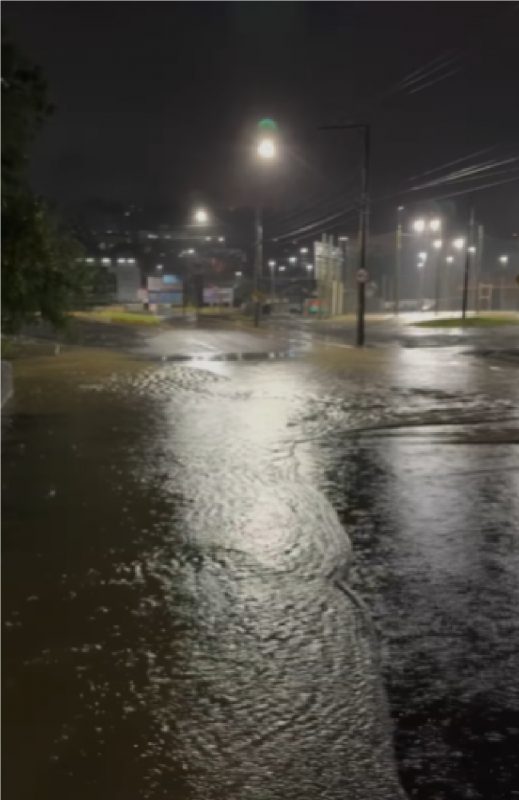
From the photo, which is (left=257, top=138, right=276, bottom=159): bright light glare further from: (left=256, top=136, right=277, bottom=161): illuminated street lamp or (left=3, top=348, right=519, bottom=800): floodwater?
(left=3, top=348, right=519, bottom=800): floodwater

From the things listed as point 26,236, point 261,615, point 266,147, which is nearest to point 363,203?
point 266,147

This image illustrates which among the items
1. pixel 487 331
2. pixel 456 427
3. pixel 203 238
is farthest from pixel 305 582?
pixel 203 238

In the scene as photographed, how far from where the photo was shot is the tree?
10352mm

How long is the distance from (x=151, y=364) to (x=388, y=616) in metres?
18.8

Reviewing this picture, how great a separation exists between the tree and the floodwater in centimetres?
183

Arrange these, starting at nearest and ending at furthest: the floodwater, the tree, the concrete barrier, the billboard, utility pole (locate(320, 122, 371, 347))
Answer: the floodwater
the tree
the concrete barrier
utility pole (locate(320, 122, 371, 347))
the billboard

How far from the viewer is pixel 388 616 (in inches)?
215

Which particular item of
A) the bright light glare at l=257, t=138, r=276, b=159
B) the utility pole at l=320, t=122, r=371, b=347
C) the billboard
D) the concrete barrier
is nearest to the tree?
the concrete barrier

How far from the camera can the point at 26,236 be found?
10328 millimetres

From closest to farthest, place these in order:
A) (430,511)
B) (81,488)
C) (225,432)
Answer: (430,511)
(81,488)
(225,432)

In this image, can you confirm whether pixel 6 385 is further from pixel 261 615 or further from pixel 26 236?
pixel 261 615

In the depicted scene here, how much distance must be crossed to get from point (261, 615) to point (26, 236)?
6407 mm

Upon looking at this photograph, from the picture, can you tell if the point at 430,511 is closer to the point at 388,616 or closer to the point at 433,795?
the point at 388,616

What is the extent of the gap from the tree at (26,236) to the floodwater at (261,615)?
1830mm
